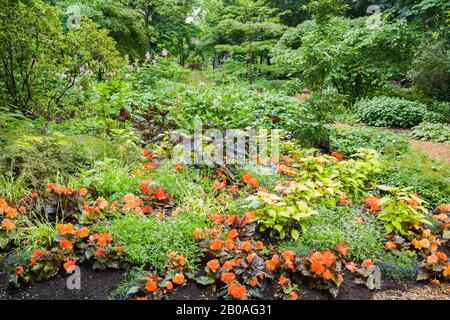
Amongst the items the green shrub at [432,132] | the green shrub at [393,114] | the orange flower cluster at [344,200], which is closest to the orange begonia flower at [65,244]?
the orange flower cluster at [344,200]

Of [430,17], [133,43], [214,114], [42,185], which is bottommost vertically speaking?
[42,185]

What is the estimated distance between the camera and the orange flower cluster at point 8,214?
8.82 feet

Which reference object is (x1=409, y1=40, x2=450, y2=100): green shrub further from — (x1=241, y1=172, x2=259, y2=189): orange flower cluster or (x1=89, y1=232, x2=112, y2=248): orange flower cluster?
(x1=89, y1=232, x2=112, y2=248): orange flower cluster

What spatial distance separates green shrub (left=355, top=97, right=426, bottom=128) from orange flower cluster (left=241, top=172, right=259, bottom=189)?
21.7 feet

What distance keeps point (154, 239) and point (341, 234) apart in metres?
1.59

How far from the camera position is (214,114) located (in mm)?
5227

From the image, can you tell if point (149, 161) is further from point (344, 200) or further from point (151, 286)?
point (344, 200)

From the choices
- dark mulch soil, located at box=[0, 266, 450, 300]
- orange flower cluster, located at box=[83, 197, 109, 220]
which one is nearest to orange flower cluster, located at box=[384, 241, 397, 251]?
dark mulch soil, located at box=[0, 266, 450, 300]

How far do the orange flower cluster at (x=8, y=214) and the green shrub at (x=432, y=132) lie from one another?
25.7ft

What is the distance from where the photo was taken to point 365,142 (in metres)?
5.91

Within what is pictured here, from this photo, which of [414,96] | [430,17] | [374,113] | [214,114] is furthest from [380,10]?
[214,114]

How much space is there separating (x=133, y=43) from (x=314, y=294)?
11314mm

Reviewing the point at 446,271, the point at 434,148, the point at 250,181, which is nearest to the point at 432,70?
the point at 434,148

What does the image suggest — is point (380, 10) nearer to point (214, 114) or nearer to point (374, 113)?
point (374, 113)
